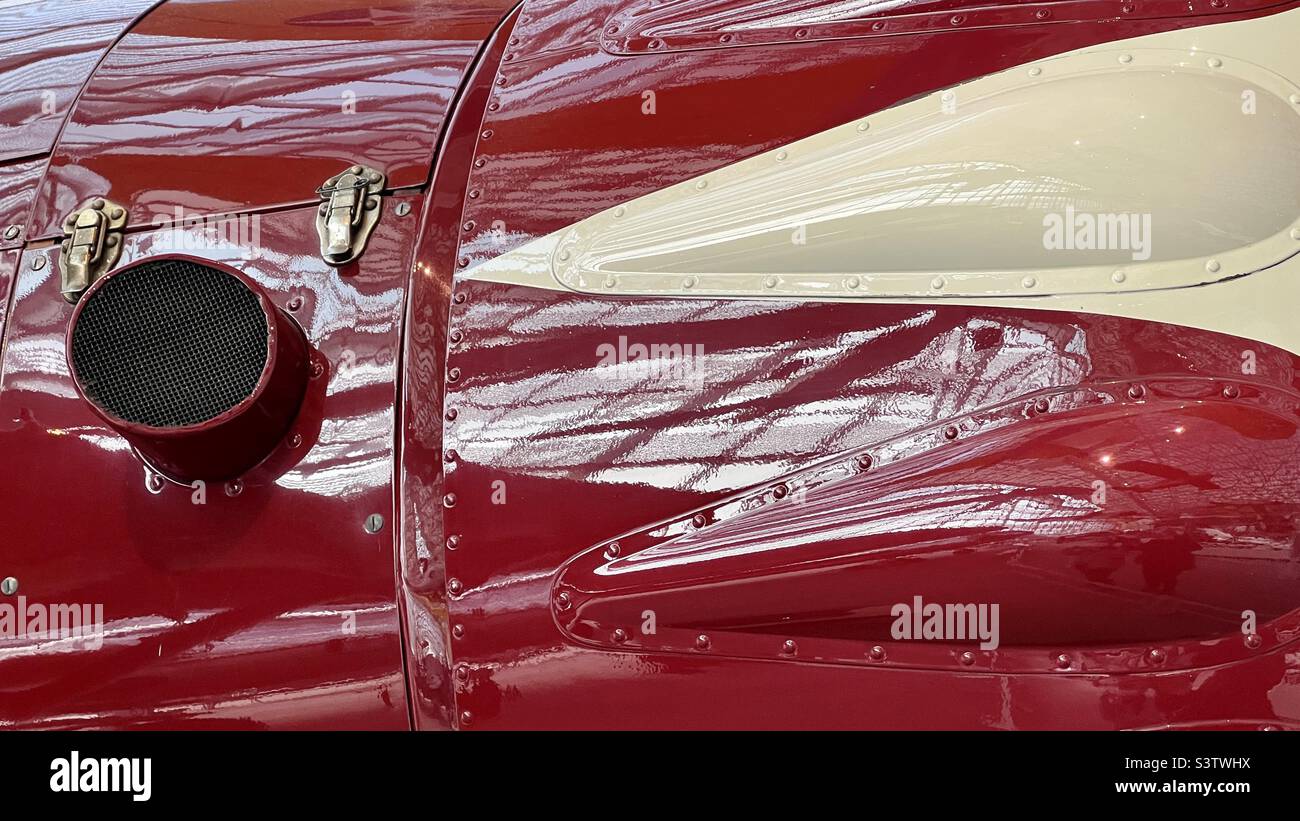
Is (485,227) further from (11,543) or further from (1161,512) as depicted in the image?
(1161,512)

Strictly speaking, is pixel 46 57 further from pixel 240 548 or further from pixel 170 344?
pixel 240 548

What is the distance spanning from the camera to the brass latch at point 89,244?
94.0 inches

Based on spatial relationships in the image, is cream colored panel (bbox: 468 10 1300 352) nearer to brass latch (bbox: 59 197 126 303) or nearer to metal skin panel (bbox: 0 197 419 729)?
metal skin panel (bbox: 0 197 419 729)

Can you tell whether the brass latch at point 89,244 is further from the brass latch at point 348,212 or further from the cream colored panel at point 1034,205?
the cream colored panel at point 1034,205

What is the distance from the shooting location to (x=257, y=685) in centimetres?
212

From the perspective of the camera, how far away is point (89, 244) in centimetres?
241

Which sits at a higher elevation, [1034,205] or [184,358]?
[1034,205]

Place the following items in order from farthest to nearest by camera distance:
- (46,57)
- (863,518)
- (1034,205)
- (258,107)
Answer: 1. (46,57)
2. (258,107)
3. (1034,205)
4. (863,518)

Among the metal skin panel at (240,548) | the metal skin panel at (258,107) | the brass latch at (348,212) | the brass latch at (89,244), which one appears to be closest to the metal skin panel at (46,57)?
the metal skin panel at (258,107)

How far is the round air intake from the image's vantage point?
2090 mm

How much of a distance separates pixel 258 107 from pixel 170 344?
29.9 inches

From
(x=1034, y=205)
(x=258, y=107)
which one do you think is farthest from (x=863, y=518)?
(x=258, y=107)

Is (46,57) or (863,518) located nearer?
(863,518)
